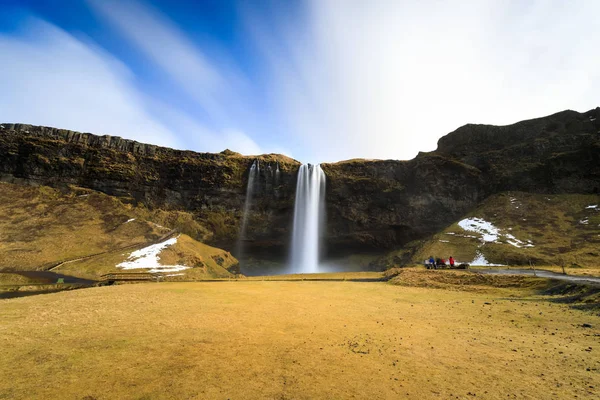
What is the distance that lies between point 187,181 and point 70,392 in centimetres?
6350

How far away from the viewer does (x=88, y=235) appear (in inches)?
1914

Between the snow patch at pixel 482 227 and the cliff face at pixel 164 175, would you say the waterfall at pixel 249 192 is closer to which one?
the cliff face at pixel 164 175

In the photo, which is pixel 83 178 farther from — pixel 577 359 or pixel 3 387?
pixel 577 359

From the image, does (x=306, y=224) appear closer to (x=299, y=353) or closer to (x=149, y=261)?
(x=149, y=261)

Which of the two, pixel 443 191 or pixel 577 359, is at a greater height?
pixel 443 191

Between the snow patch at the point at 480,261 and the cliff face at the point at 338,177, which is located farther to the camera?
the cliff face at the point at 338,177

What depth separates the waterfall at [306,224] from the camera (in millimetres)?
65625

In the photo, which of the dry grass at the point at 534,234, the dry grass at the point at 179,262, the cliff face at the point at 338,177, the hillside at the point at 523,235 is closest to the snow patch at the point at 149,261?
the dry grass at the point at 179,262

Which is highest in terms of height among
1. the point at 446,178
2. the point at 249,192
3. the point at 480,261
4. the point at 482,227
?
the point at 446,178

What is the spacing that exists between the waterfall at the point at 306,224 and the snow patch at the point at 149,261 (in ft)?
93.1

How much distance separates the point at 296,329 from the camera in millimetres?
11008

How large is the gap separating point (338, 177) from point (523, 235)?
120 feet

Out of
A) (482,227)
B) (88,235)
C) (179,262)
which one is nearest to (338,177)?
(482,227)

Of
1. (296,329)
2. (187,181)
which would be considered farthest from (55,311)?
(187,181)
